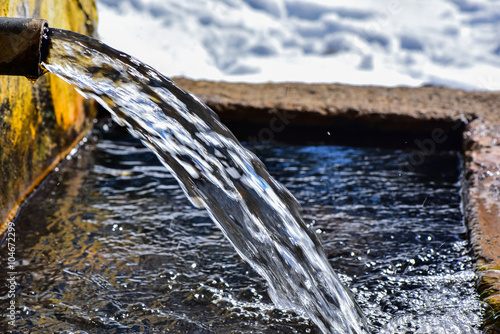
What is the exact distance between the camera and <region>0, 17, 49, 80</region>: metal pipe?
1.37 meters

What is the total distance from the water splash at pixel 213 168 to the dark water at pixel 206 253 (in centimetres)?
10

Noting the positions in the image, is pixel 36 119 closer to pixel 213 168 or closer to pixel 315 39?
pixel 213 168

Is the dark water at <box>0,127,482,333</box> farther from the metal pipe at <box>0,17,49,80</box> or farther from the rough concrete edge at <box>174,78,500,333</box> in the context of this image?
the metal pipe at <box>0,17,49,80</box>

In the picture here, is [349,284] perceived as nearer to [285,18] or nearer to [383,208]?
[383,208]

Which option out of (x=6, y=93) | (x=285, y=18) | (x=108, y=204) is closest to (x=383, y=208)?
(x=108, y=204)

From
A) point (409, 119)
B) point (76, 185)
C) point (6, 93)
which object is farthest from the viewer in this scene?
point (409, 119)

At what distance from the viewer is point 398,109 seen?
308 centimetres

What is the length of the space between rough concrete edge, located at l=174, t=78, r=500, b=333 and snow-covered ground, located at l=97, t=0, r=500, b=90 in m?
3.38

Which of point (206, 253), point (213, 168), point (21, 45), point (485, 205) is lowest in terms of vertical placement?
point (206, 253)

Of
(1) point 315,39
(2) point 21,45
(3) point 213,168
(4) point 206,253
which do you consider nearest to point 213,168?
(3) point 213,168

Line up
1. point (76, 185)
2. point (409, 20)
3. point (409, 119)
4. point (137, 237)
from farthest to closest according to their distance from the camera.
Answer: point (409, 20) → point (409, 119) → point (76, 185) → point (137, 237)

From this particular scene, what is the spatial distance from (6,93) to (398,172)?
1808 millimetres

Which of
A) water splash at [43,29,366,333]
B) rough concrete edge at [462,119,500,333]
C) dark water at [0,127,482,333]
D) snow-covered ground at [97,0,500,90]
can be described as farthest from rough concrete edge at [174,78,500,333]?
snow-covered ground at [97,0,500,90]

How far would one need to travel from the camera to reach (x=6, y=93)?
2105 millimetres
